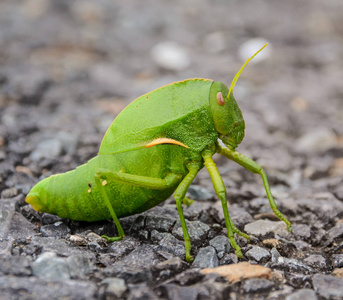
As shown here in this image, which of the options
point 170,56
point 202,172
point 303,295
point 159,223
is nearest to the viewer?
point 303,295

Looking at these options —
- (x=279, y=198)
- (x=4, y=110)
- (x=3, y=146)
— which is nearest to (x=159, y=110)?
(x=279, y=198)

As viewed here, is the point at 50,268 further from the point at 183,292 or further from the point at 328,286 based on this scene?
the point at 328,286

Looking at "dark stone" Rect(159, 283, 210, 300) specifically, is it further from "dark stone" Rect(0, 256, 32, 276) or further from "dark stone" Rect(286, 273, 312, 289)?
"dark stone" Rect(0, 256, 32, 276)

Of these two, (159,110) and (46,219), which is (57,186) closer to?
(46,219)

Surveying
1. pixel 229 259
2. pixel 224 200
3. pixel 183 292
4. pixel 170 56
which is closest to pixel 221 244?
pixel 229 259

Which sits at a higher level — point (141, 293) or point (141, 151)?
point (141, 151)

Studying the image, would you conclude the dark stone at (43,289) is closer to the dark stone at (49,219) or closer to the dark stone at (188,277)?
the dark stone at (188,277)
